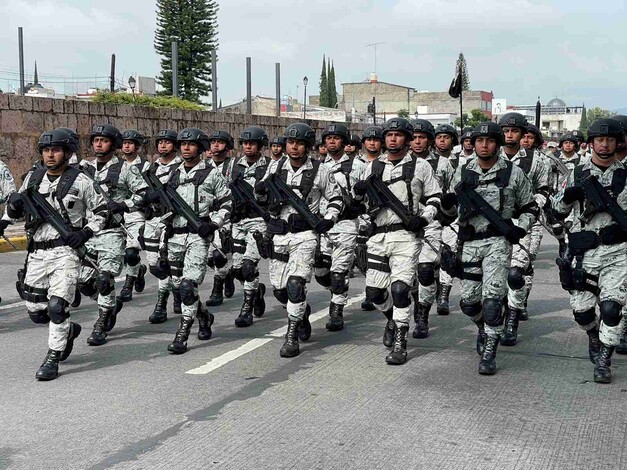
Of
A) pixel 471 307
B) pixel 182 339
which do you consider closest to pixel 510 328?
pixel 471 307

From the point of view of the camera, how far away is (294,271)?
721 centimetres

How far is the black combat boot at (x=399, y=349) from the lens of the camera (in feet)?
22.0

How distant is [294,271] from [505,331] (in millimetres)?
1999

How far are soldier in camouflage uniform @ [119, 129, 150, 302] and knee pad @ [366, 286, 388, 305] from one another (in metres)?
3.30

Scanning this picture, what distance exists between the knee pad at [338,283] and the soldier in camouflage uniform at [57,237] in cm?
248

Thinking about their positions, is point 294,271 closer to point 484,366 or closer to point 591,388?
point 484,366

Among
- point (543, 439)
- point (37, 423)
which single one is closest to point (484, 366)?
point (543, 439)

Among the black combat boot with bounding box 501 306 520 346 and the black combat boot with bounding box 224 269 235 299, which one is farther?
the black combat boot with bounding box 224 269 235 299

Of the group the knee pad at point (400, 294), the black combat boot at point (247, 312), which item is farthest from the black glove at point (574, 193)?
the black combat boot at point (247, 312)

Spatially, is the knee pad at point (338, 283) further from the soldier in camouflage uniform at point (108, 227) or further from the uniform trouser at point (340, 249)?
the soldier in camouflage uniform at point (108, 227)

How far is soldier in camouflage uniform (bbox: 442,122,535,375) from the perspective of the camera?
6492 mm

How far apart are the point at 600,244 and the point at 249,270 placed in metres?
3.67

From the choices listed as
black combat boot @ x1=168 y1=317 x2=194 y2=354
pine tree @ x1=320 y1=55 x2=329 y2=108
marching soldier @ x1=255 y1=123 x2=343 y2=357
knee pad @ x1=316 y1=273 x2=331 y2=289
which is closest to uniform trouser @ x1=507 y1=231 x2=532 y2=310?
marching soldier @ x1=255 y1=123 x2=343 y2=357

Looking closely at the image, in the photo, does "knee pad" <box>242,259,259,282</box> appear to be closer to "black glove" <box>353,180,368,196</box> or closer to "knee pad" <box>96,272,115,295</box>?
"knee pad" <box>96,272,115,295</box>
